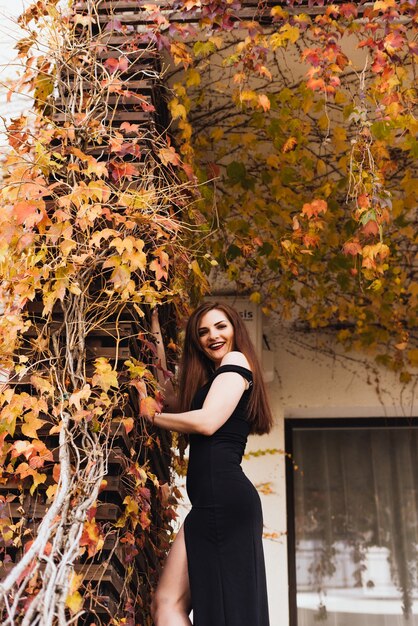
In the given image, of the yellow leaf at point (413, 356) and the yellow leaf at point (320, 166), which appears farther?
the yellow leaf at point (413, 356)

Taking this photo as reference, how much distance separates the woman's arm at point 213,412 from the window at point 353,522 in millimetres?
2586

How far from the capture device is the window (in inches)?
203

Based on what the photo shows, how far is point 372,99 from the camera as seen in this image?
3838mm

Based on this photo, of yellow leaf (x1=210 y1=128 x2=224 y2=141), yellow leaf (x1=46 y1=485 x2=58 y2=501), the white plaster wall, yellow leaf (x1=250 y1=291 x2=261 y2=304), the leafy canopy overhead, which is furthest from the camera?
the white plaster wall

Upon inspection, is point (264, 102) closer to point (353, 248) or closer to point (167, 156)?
point (167, 156)

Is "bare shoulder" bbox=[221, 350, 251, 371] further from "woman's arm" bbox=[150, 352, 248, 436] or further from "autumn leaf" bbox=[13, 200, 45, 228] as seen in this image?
"autumn leaf" bbox=[13, 200, 45, 228]

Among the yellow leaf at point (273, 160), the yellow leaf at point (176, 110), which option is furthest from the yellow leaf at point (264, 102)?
the yellow leaf at point (273, 160)

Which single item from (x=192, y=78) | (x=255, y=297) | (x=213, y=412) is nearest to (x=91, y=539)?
(x=213, y=412)

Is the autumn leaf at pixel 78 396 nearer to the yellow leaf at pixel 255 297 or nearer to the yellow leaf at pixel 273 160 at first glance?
the yellow leaf at pixel 273 160

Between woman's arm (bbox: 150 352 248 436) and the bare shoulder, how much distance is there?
0.09 metres

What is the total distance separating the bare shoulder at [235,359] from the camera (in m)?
3.12

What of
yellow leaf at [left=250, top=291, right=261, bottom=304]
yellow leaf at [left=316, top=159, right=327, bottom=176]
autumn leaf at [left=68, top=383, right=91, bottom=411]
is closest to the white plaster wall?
yellow leaf at [left=250, top=291, right=261, bottom=304]

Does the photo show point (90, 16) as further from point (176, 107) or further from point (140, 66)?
point (176, 107)

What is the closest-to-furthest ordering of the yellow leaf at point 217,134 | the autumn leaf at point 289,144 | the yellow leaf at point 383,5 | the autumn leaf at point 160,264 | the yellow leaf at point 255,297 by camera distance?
the autumn leaf at point 160,264, the yellow leaf at point 383,5, the autumn leaf at point 289,144, the yellow leaf at point 217,134, the yellow leaf at point 255,297
